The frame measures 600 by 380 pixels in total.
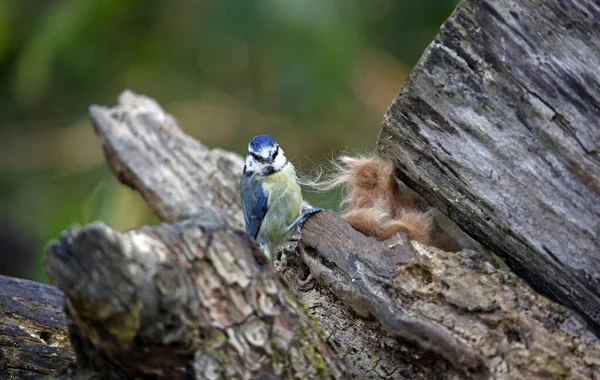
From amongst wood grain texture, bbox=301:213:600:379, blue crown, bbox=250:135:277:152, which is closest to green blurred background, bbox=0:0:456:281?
blue crown, bbox=250:135:277:152

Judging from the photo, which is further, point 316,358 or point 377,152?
point 377,152

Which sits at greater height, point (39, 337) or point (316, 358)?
point (316, 358)

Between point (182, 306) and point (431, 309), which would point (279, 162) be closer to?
point (431, 309)

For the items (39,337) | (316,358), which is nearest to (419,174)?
(316,358)

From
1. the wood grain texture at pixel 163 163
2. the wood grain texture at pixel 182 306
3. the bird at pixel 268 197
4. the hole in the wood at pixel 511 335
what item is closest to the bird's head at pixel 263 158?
the bird at pixel 268 197

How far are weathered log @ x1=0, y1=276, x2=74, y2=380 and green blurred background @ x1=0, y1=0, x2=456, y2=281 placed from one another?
2.54m

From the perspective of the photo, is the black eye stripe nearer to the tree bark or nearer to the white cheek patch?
the white cheek patch

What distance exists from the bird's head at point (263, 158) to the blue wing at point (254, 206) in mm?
82

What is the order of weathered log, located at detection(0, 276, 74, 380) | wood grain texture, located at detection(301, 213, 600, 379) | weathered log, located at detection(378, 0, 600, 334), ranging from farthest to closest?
1. weathered log, located at detection(0, 276, 74, 380)
2. weathered log, located at detection(378, 0, 600, 334)
3. wood grain texture, located at detection(301, 213, 600, 379)

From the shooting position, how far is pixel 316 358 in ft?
4.96

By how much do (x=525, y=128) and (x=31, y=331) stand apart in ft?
5.01

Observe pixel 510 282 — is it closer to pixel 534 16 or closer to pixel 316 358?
pixel 316 358

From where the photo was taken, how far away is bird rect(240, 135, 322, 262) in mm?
2971

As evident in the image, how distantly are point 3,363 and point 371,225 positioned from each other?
1136 millimetres
